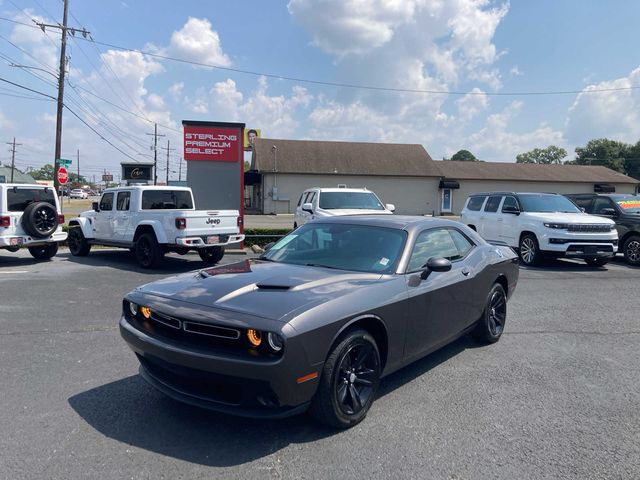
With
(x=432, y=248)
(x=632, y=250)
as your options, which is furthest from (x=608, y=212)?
(x=432, y=248)

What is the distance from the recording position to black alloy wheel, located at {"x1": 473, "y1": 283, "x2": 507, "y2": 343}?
5.43 metres

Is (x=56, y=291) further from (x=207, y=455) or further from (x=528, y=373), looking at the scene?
(x=528, y=373)

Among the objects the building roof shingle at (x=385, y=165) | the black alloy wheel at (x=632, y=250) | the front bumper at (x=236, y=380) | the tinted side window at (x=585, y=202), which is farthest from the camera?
the building roof shingle at (x=385, y=165)

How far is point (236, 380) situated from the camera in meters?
3.03

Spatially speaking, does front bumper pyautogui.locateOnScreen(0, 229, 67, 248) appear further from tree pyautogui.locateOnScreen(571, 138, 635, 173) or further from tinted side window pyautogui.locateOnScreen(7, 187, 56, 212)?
tree pyautogui.locateOnScreen(571, 138, 635, 173)

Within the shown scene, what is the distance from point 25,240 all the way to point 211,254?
4.27m

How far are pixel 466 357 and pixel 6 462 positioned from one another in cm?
406

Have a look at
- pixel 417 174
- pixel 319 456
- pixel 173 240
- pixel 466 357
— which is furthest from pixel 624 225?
pixel 417 174

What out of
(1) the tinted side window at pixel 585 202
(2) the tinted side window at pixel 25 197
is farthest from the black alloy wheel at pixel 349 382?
(1) the tinted side window at pixel 585 202

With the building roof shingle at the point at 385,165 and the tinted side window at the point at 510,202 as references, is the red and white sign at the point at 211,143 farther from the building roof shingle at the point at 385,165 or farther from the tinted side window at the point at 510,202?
the building roof shingle at the point at 385,165

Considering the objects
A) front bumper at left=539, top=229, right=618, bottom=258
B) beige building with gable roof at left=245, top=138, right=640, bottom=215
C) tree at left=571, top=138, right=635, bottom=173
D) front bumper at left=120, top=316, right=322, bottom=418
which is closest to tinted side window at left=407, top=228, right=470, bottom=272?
front bumper at left=120, top=316, right=322, bottom=418

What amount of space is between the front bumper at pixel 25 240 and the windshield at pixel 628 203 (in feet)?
47.7

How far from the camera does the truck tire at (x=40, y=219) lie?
451 inches

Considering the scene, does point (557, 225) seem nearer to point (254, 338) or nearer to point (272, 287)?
point (272, 287)
